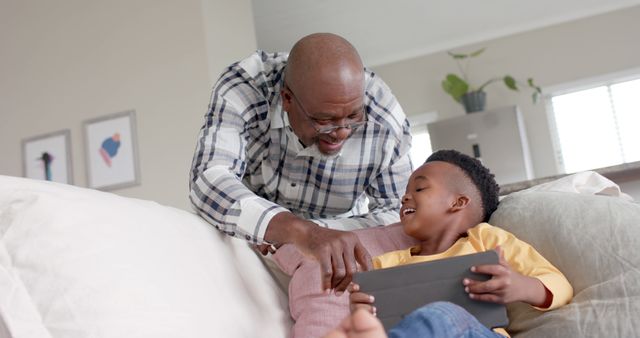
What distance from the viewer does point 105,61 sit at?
3.95m

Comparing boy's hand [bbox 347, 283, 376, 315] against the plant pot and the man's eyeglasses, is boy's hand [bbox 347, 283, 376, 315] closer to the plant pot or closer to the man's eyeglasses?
the man's eyeglasses

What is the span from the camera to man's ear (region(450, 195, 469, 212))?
1509mm

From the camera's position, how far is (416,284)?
1064mm

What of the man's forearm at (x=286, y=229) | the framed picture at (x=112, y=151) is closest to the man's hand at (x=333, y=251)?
the man's forearm at (x=286, y=229)

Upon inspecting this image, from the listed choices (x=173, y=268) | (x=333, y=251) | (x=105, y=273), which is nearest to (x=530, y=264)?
(x=333, y=251)

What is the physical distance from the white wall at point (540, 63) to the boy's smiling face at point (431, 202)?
493 centimetres

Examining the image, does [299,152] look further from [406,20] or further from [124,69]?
[406,20]

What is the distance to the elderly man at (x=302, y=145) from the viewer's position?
1.38 m

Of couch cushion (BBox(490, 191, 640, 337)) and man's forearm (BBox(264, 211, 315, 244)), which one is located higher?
man's forearm (BBox(264, 211, 315, 244))

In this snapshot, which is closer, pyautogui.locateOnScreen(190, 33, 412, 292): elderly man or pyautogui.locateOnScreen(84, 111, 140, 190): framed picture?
pyautogui.locateOnScreen(190, 33, 412, 292): elderly man

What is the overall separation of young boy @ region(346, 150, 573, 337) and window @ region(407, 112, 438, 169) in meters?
5.09

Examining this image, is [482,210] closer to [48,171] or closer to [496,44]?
[48,171]

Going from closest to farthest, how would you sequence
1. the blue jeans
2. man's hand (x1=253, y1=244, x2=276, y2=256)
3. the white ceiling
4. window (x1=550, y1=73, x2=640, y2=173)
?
1. the blue jeans
2. man's hand (x1=253, y1=244, x2=276, y2=256)
3. the white ceiling
4. window (x1=550, y1=73, x2=640, y2=173)

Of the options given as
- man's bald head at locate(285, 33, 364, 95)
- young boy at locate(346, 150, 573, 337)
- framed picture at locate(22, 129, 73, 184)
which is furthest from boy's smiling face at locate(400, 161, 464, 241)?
framed picture at locate(22, 129, 73, 184)
